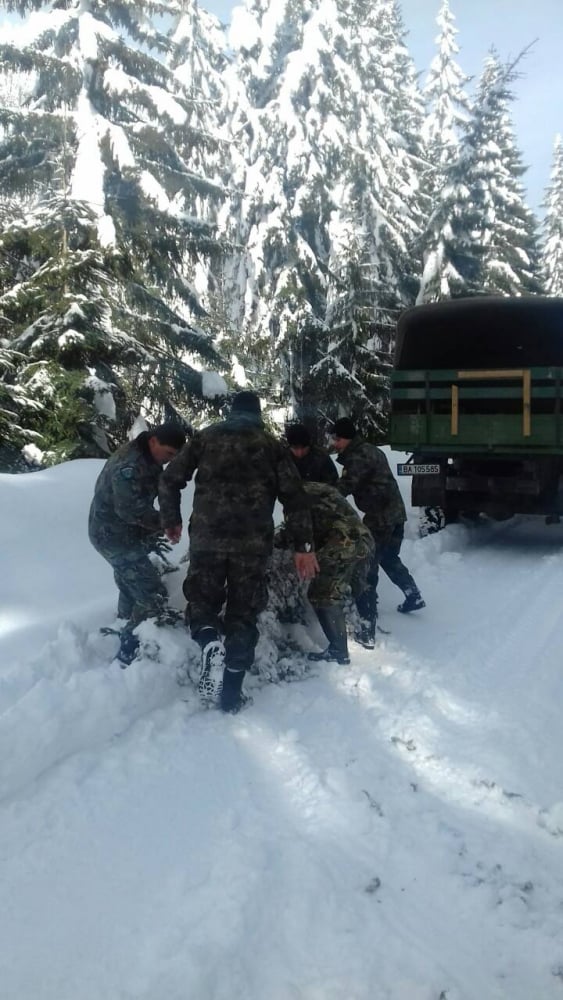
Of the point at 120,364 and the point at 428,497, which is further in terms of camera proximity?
the point at 120,364

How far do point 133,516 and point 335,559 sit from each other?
4.38 feet

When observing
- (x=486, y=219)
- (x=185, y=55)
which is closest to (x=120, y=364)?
(x=486, y=219)

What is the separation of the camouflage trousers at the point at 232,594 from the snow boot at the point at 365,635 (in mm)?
1373

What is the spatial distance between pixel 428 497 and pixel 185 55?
69.6 ft

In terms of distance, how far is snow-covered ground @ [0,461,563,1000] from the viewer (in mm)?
2207

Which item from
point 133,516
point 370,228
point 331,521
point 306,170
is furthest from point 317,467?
point 370,228

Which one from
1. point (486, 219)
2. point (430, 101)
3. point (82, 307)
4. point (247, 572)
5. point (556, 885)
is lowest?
point (556, 885)

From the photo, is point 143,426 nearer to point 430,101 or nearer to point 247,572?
point 247,572

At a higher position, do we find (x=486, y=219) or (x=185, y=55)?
(x=185, y=55)

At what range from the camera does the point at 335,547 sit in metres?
4.81

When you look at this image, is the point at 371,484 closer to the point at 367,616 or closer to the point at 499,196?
the point at 367,616

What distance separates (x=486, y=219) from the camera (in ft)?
70.1

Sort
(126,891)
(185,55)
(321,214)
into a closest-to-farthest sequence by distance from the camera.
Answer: (126,891), (321,214), (185,55)

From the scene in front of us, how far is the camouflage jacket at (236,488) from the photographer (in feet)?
13.1
